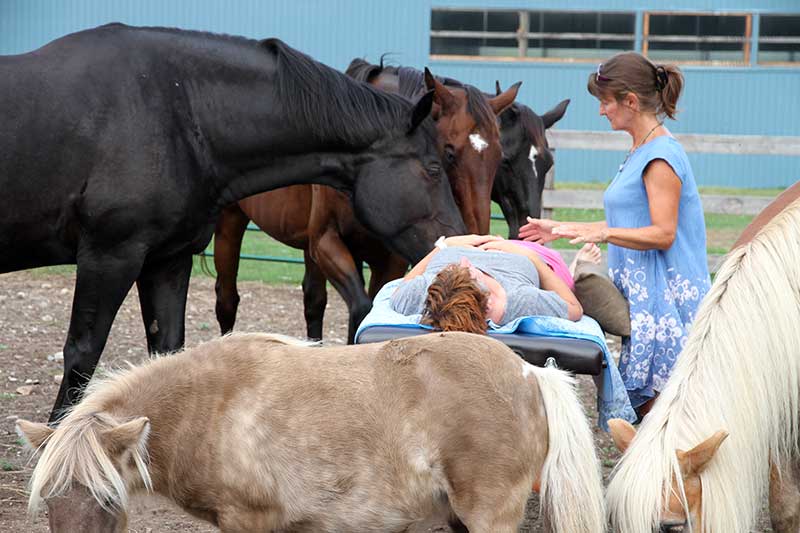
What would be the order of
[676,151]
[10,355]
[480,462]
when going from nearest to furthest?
[480,462] < [676,151] < [10,355]

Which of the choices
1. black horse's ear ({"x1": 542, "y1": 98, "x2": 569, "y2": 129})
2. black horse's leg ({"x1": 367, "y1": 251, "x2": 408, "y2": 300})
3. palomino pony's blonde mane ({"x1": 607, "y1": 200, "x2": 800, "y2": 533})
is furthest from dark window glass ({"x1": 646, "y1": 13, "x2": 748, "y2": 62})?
palomino pony's blonde mane ({"x1": 607, "y1": 200, "x2": 800, "y2": 533})

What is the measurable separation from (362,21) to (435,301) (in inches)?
702

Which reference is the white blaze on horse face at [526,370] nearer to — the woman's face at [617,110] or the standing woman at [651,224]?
the standing woman at [651,224]

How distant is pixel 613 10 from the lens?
20.5 metres

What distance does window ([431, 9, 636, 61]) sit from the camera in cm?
2064

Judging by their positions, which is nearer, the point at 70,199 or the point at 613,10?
the point at 70,199

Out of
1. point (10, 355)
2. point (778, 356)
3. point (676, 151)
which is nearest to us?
point (778, 356)

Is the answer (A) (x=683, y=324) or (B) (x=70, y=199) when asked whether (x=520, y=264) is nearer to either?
(A) (x=683, y=324)

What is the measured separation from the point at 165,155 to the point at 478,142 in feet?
5.68

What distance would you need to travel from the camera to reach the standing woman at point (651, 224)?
3.84 meters

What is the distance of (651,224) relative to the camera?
3922 millimetres

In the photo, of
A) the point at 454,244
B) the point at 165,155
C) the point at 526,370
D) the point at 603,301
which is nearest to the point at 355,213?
the point at 454,244

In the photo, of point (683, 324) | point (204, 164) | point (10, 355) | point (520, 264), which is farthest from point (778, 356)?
point (10, 355)

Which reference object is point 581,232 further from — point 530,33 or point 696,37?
point 696,37
